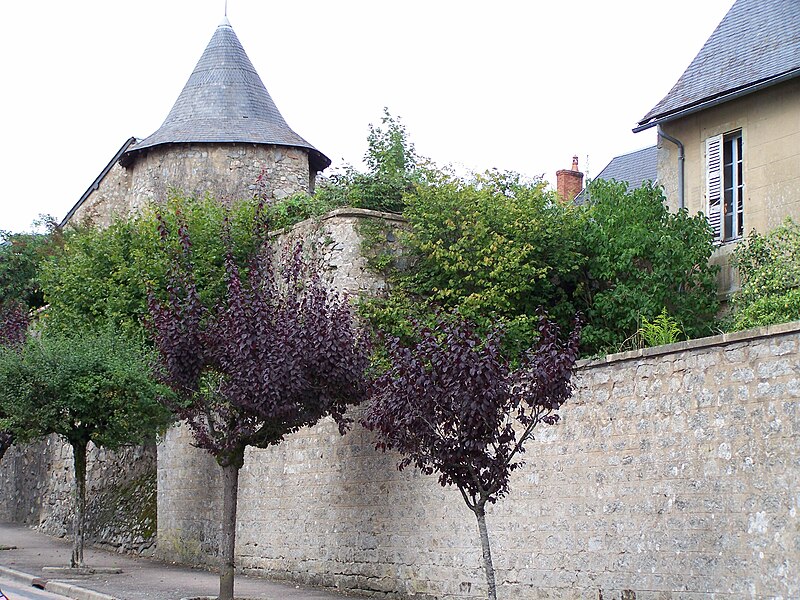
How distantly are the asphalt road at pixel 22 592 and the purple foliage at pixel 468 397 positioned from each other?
22.5 ft

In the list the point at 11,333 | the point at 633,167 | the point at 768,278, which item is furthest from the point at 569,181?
the point at 768,278

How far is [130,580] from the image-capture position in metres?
16.7

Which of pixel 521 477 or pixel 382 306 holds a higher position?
pixel 382 306

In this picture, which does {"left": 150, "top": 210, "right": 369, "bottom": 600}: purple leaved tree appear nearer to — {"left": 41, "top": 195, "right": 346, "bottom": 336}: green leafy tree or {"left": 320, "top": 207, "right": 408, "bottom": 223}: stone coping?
{"left": 320, "top": 207, "right": 408, "bottom": 223}: stone coping

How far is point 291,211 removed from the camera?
20062 millimetres

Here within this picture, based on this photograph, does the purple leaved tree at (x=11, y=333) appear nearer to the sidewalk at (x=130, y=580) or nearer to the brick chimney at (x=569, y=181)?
the sidewalk at (x=130, y=580)

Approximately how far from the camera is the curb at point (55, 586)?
14.5 metres

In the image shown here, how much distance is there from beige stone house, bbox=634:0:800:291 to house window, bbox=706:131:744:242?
0.02 m

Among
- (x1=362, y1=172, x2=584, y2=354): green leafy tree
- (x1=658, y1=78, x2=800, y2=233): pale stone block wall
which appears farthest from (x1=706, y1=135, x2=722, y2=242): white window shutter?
(x1=362, y1=172, x2=584, y2=354): green leafy tree

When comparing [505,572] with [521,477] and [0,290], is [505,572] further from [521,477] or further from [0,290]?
[0,290]

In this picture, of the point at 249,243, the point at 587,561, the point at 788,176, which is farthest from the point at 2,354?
the point at 788,176

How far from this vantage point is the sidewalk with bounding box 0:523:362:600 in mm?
14664

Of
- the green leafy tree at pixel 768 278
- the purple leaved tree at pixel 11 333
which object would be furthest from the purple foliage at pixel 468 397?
the purple leaved tree at pixel 11 333

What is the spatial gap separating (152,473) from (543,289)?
33.2 feet
